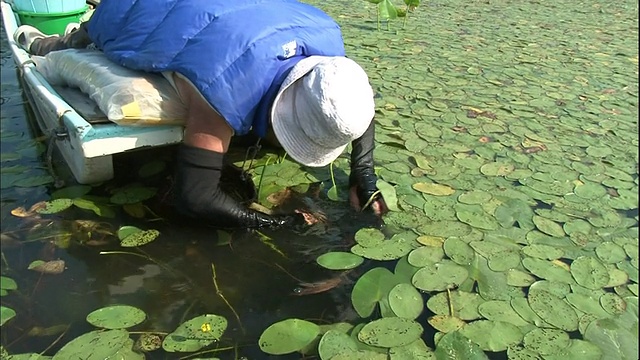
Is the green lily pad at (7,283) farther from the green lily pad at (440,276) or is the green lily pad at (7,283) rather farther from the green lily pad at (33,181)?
the green lily pad at (440,276)

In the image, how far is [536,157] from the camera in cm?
250

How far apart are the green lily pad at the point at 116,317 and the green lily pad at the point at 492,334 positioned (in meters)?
0.88

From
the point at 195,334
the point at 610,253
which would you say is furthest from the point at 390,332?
the point at 610,253

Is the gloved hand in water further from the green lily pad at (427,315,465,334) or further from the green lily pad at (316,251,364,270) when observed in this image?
the green lily pad at (427,315,465,334)

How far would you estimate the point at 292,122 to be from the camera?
1.67m

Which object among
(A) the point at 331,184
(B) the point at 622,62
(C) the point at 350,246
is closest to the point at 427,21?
(B) the point at 622,62

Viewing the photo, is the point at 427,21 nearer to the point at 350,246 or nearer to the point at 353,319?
the point at 350,246

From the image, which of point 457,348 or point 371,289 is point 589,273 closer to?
point 457,348

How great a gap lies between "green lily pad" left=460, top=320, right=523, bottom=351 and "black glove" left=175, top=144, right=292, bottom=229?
0.81 metres

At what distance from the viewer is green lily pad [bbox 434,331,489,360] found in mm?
1457

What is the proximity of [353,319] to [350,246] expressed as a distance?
35 cm

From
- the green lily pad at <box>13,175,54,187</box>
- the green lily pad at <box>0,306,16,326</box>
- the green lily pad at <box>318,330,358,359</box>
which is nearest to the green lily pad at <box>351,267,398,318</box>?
the green lily pad at <box>318,330,358,359</box>

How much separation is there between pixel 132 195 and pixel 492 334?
133 cm

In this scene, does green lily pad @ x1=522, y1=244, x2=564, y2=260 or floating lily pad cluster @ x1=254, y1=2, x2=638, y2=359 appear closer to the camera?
floating lily pad cluster @ x1=254, y1=2, x2=638, y2=359
